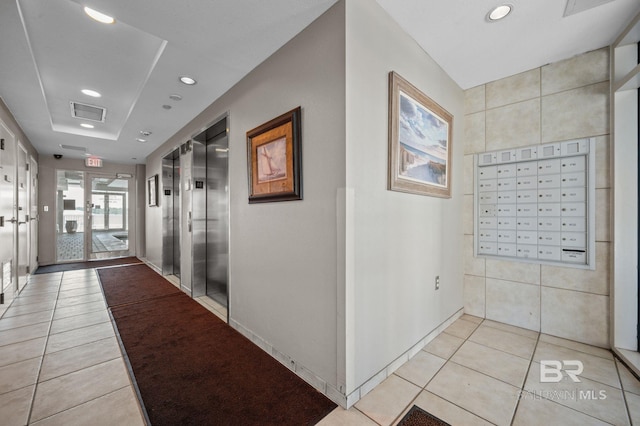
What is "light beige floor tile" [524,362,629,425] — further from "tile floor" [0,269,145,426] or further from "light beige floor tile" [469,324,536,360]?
"tile floor" [0,269,145,426]

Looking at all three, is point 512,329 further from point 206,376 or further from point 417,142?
point 206,376

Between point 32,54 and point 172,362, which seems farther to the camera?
point 32,54

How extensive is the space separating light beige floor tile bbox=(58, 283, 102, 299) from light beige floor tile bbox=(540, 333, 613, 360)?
5735 millimetres

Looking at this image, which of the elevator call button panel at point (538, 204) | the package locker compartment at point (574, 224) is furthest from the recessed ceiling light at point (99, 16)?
the package locker compartment at point (574, 224)

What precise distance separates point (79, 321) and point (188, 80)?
2.89 metres

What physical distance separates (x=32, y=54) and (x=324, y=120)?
8.84 feet

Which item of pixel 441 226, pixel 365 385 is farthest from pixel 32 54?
pixel 441 226

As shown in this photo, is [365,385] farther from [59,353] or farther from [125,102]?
[125,102]

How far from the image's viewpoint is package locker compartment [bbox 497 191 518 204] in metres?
2.80

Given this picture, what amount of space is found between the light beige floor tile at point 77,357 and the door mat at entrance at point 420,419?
2324 mm

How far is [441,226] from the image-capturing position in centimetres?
269

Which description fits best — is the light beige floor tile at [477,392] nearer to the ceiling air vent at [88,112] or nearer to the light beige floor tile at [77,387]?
the light beige floor tile at [77,387]

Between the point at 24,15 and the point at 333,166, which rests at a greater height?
the point at 24,15

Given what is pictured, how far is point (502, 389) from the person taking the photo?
180 cm
